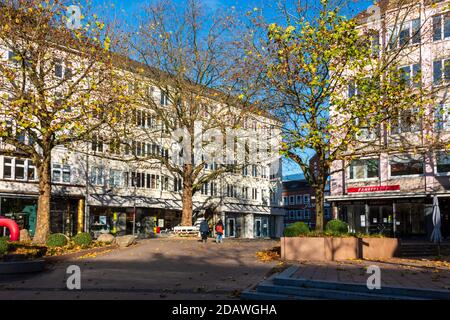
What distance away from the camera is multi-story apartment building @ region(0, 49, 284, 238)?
39.5 m

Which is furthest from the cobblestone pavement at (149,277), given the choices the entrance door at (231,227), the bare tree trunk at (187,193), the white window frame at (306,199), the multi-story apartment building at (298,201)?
the white window frame at (306,199)

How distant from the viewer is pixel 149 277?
15.0 metres

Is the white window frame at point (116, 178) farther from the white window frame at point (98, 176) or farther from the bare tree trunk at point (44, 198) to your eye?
the bare tree trunk at point (44, 198)

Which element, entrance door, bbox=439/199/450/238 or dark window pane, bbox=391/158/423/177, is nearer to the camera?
entrance door, bbox=439/199/450/238

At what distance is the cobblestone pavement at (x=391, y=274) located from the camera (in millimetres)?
11779

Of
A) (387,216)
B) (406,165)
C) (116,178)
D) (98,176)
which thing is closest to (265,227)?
(116,178)

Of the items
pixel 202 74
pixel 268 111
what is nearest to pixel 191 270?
pixel 268 111

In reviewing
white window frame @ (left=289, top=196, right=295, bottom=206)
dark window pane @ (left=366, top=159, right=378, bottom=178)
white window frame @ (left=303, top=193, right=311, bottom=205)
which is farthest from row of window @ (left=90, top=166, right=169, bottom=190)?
white window frame @ (left=289, top=196, right=295, bottom=206)

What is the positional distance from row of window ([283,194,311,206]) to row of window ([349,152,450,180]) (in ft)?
193

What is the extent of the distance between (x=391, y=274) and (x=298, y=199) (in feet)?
289

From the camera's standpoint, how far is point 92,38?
74.1 feet

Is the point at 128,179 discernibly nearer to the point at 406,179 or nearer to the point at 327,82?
the point at 406,179

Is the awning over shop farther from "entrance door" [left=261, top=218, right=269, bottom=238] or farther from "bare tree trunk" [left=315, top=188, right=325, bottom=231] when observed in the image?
"entrance door" [left=261, top=218, right=269, bottom=238]

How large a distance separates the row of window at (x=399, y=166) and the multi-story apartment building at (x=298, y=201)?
57.6m
